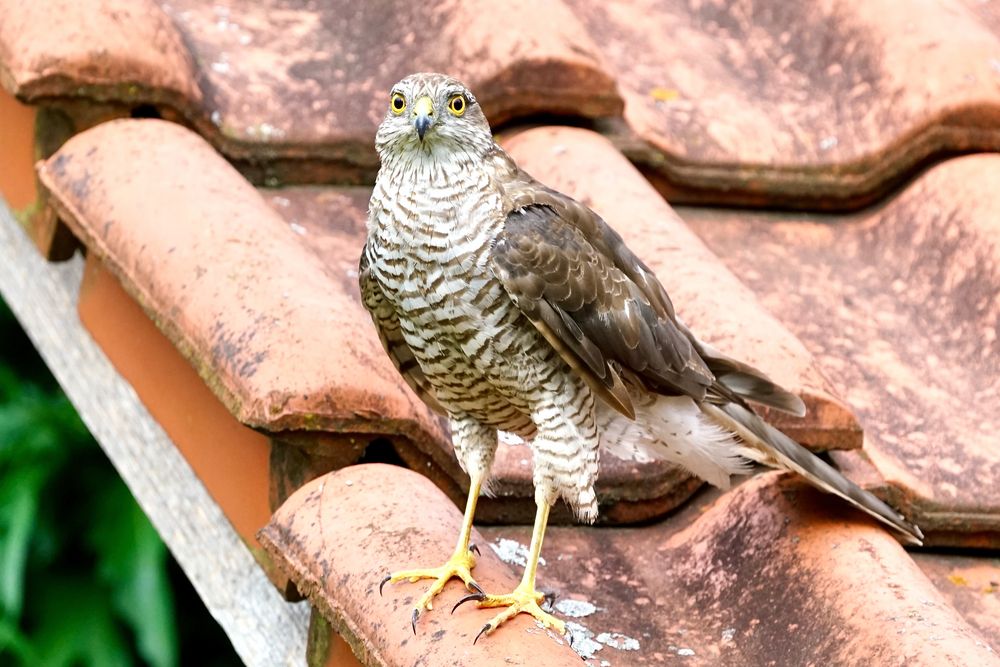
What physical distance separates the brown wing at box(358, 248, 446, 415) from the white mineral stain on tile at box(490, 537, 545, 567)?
0.27m

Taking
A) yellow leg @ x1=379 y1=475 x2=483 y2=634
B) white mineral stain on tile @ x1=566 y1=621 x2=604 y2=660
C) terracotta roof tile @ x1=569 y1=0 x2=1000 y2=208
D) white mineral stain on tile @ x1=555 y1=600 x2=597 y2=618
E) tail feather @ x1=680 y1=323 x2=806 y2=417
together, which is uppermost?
terracotta roof tile @ x1=569 y1=0 x2=1000 y2=208

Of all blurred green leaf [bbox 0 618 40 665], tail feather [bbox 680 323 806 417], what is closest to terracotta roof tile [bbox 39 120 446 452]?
tail feather [bbox 680 323 806 417]

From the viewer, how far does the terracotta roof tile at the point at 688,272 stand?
2.53m

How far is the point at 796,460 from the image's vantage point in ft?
8.04

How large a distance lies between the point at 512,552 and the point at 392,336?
1.48ft

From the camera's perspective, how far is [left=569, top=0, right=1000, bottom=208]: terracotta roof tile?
332 centimetres

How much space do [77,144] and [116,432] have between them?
2.04 ft

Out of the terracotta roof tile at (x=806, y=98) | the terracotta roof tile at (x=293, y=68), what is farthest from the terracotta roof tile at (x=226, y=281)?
the terracotta roof tile at (x=806, y=98)

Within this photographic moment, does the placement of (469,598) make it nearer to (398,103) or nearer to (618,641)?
(618,641)

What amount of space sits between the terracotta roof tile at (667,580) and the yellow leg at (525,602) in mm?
29

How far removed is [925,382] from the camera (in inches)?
114

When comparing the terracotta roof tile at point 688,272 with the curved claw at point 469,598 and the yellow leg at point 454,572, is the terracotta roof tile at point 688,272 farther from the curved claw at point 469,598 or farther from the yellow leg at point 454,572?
the curved claw at point 469,598

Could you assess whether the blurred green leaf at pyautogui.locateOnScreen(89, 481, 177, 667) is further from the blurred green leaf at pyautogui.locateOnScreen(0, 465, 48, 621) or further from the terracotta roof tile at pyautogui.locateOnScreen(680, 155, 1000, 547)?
the terracotta roof tile at pyautogui.locateOnScreen(680, 155, 1000, 547)

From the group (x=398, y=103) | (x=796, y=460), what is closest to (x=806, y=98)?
(x=796, y=460)
